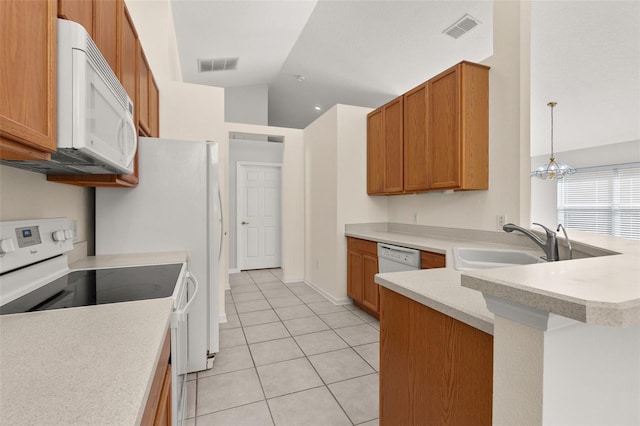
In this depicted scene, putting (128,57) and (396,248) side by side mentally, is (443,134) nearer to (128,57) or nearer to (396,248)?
(396,248)

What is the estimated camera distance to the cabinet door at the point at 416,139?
286 cm

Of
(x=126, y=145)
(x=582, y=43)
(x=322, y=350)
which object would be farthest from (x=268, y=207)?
(x=582, y=43)

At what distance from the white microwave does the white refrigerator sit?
97cm

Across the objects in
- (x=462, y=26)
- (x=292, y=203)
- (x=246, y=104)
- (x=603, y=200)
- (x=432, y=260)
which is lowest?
(x=432, y=260)

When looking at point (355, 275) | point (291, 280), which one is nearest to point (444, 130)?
point (355, 275)

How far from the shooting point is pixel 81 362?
64 centimetres

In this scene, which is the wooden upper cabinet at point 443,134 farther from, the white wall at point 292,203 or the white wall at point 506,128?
the white wall at point 292,203

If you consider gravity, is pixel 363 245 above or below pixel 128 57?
below

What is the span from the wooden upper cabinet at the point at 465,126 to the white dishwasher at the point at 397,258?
0.68 m

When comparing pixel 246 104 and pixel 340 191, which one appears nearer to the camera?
pixel 340 191

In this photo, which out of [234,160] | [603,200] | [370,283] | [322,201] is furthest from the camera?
[603,200]

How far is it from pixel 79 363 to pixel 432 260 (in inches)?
90.6

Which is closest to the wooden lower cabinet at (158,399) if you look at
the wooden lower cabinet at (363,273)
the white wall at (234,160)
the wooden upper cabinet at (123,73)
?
the wooden upper cabinet at (123,73)

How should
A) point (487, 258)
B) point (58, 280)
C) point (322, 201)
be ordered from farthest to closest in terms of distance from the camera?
point (322, 201) → point (487, 258) → point (58, 280)
